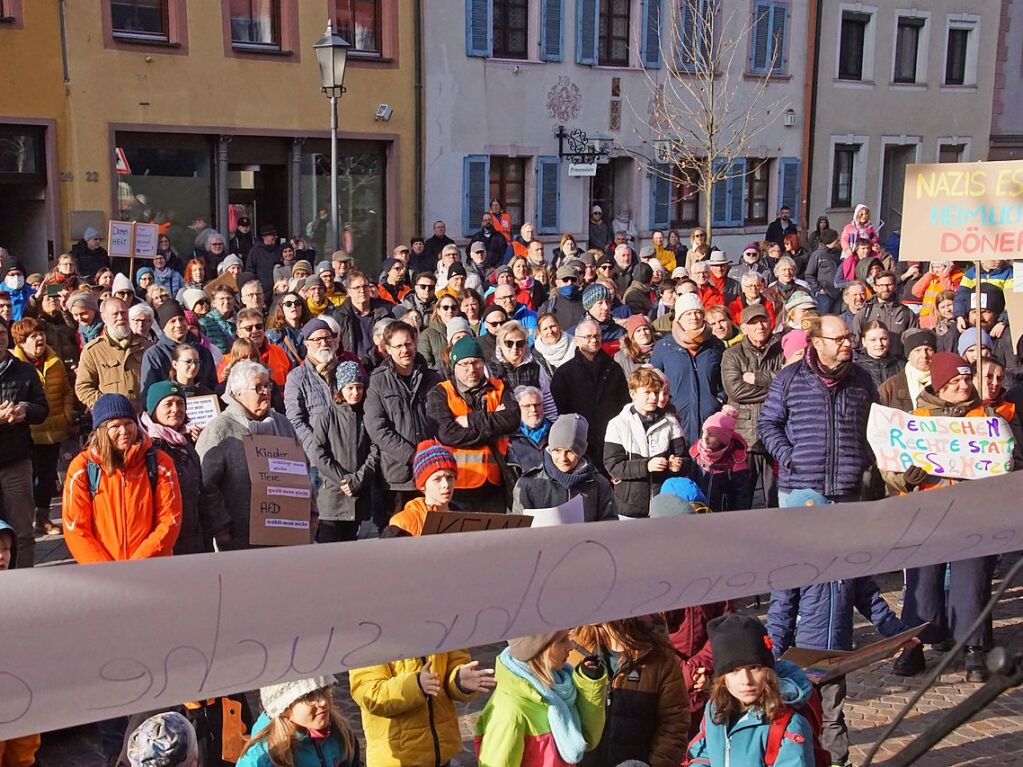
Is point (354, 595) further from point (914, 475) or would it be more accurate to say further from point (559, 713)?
point (914, 475)

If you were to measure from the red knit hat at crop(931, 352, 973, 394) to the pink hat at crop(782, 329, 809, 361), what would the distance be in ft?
4.88

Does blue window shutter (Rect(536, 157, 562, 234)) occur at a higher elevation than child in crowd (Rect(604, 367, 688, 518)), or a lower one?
higher

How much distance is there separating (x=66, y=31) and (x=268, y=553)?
18.3m

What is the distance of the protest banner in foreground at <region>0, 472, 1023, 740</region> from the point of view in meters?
2.23

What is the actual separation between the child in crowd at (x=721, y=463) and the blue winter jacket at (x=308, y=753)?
394 cm

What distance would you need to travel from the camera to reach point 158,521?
17.8ft

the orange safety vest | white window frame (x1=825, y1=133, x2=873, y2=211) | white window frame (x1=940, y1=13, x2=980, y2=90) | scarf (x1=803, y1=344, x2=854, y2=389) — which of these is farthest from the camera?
white window frame (x1=940, y1=13, x2=980, y2=90)

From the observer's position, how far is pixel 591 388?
8766mm

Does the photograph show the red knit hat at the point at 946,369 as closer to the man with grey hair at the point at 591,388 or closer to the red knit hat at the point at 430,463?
the man with grey hair at the point at 591,388

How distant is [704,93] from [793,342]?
1940 cm

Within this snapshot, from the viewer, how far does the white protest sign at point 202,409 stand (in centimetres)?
691

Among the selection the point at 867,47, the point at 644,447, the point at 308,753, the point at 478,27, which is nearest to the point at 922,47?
the point at 867,47

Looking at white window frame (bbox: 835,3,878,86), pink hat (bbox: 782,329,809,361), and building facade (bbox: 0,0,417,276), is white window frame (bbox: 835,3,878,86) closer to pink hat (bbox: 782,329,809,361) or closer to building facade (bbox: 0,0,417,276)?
building facade (bbox: 0,0,417,276)

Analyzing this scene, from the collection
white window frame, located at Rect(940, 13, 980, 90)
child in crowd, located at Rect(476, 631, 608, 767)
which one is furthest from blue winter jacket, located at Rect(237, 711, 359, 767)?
white window frame, located at Rect(940, 13, 980, 90)
